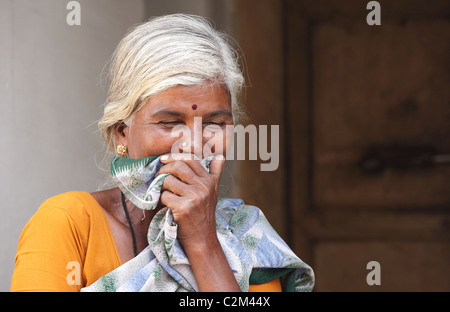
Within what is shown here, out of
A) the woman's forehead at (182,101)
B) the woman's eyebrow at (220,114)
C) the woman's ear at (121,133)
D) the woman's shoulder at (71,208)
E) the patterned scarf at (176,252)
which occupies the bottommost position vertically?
the patterned scarf at (176,252)

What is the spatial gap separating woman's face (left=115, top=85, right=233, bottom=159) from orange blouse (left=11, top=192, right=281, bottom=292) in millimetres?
221

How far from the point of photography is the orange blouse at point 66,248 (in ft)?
4.58

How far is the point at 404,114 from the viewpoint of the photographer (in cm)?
313

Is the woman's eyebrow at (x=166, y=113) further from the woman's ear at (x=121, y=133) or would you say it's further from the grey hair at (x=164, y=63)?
the woman's ear at (x=121, y=133)

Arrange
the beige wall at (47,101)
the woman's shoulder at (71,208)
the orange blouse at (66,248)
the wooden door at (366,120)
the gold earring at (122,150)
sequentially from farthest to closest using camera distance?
1. the wooden door at (366,120)
2. the beige wall at (47,101)
3. the gold earring at (122,150)
4. the woman's shoulder at (71,208)
5. the orange blouse at (66,248)

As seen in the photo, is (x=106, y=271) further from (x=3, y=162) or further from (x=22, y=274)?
(x=3, y=162)

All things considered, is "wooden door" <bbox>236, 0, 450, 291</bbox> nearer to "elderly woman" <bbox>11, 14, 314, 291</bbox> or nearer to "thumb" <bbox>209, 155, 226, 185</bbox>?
"elderly woman" <bbox>11, 14, 314, 291</bbox>

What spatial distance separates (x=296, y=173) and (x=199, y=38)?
175 centimetres

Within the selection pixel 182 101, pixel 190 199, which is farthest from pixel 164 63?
pixel 190 199

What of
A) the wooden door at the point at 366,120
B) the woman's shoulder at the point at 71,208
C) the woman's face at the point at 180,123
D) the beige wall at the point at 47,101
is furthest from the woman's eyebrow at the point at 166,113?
the wooden door at the point at 366,120

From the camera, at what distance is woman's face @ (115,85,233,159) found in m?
1.54

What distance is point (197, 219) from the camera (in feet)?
4.77
